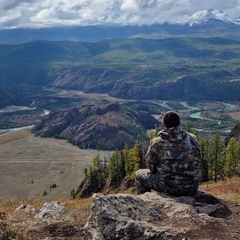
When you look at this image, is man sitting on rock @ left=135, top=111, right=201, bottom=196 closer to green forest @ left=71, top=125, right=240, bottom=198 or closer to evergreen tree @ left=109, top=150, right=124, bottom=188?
green forest @ left=71, top=125, right=240, bottom=198

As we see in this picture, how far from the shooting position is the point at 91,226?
16.9 meters

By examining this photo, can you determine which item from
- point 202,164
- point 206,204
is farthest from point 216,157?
point 206,204

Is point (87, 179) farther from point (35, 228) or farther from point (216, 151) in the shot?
point (35, 228)

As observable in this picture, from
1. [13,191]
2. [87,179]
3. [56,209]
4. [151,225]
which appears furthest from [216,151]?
[13,191]

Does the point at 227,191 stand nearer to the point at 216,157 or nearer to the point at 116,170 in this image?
the point at 216,157

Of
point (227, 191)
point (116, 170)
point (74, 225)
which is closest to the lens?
point (74, 225)

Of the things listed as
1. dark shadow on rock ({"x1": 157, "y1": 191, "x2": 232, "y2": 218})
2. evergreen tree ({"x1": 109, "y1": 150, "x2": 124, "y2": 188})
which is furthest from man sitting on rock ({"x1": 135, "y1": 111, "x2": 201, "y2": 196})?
evergreen tree ({"x1": 109, "y1": 150, "x2": 124, "y2": 188})

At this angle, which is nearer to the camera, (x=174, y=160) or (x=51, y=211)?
(x=174, y=160)

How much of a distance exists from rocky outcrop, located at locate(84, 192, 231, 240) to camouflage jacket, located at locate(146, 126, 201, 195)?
2.41 feet

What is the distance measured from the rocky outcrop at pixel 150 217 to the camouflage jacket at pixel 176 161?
733 millimetres

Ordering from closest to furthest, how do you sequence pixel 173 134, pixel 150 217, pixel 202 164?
pixel 150 217 → pixel 173 134 → pixel 202 164

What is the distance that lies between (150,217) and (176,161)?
3658 millimetres

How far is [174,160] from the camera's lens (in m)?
19.7

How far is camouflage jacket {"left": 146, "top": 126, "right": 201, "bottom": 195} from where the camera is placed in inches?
771
